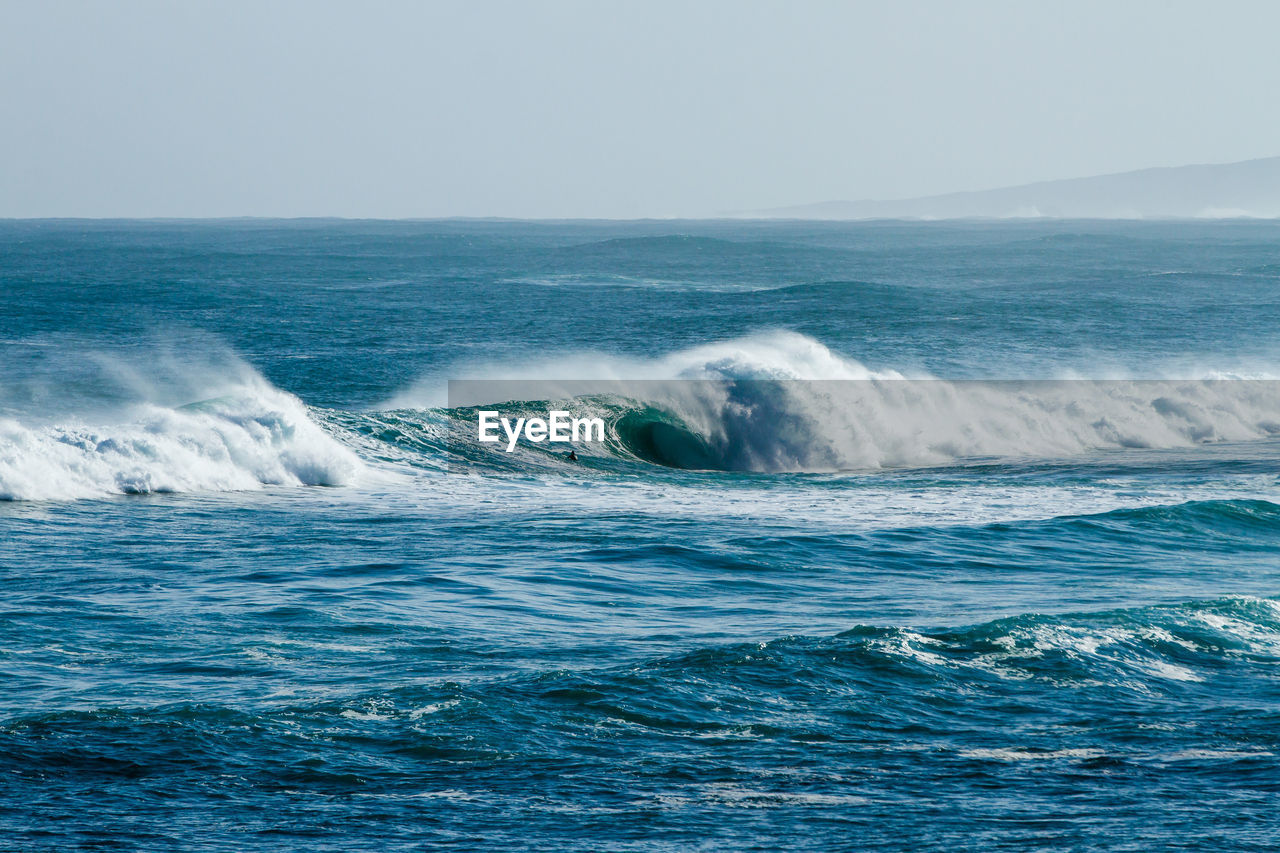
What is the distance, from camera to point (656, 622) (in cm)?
1388

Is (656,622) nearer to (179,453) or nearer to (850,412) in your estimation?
(179,453)

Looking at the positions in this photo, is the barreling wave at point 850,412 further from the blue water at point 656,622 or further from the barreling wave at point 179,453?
the barreling wave at point 179,453

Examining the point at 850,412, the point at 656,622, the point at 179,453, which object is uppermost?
the point at 179,453

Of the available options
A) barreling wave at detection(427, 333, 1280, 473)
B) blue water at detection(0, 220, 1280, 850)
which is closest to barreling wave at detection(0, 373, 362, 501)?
blue water at detection(0, 220, 1280, 850)

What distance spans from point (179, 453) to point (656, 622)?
11814mm

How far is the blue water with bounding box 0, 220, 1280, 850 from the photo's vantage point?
9.10m

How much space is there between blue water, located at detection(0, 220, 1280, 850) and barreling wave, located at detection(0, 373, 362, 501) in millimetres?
75

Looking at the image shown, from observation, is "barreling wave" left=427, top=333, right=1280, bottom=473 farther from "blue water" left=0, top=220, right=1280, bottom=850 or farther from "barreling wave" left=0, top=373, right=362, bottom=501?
"barreling wave" left=0, top=373, right=362, bottom=501

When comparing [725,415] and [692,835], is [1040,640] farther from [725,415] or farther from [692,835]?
[725,415]

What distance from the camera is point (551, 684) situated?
11.4m

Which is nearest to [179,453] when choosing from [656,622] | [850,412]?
[656,622]

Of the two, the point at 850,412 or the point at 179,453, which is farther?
the point at 850,412

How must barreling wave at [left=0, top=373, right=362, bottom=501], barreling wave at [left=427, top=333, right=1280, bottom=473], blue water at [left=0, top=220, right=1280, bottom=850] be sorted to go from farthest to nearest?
barreling wave at [left=427, top=333, right=1280, bottom=473] < barreling wave at [left=0, top=373, right=362, bottom=501] < blue water at [left=0, top=220, right=1280, bottom=850]

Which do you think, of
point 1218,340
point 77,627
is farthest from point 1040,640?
point 1218,340
